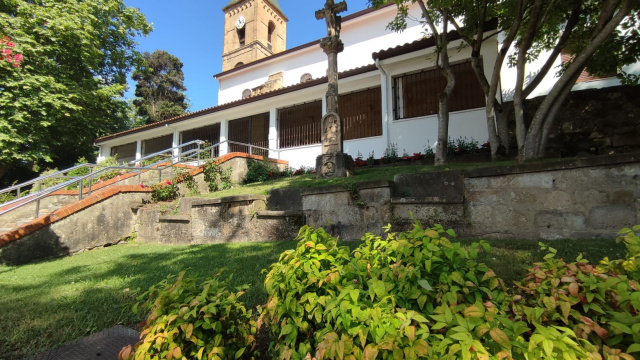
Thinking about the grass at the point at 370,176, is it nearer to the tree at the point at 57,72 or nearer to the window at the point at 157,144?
the tree at the point at 57,72

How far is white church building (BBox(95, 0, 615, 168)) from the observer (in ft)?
28.7

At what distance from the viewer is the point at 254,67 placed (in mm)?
19047

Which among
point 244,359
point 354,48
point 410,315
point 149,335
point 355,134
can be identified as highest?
point 354,48

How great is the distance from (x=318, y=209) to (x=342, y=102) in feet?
23.1

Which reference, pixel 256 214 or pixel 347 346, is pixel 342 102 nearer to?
pixel 256 214

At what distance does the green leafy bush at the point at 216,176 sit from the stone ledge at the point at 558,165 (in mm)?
6364

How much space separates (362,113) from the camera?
414 inches

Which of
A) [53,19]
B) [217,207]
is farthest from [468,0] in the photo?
[53,19]

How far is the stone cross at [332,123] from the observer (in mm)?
6617

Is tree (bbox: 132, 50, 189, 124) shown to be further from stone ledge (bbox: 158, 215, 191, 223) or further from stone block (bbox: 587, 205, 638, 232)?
stone block (bbox: 587, 205, 638, 232)

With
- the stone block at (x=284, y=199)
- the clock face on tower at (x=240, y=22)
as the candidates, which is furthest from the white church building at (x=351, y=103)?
the clock face on tower at (x=240, y=22)

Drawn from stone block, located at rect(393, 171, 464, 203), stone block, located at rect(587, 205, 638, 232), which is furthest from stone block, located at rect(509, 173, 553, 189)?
stone block, located at rect(393, 171, 464, 203)

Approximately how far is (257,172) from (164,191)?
273 centimetres

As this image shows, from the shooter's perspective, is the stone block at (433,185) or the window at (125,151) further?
the window at (125,151)
